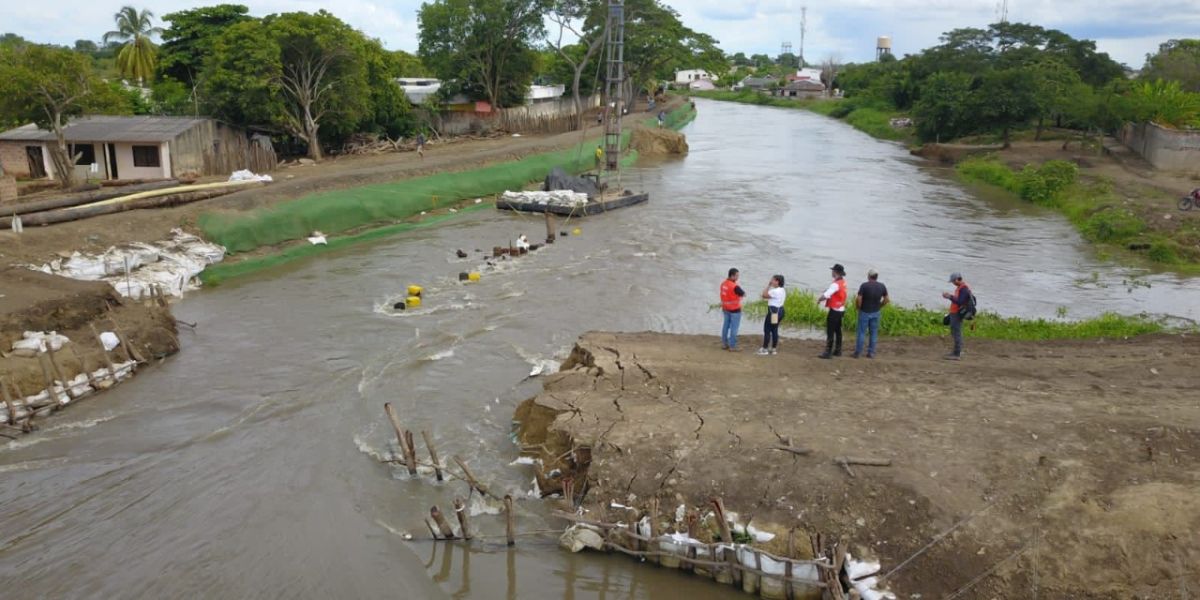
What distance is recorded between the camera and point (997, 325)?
16219 millimetres

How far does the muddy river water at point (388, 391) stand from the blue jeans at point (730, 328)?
4.10 feet

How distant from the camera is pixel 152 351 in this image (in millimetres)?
15117

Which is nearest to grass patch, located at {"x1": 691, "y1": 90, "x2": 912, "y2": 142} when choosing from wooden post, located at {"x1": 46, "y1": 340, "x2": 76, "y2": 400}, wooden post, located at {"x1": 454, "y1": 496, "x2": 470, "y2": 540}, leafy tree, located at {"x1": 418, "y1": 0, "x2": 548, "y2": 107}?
leafy tree, located at {"x1": 418, "y1": 0, "x2": 548, "y2": 107}

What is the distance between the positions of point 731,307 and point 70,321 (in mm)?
11455

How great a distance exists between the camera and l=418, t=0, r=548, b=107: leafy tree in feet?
159

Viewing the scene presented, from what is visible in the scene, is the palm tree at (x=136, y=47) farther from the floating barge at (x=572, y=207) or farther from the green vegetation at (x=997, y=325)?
the green vegetation at (x=997, y=325)

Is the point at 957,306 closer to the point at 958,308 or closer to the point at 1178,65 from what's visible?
the point at 958,308

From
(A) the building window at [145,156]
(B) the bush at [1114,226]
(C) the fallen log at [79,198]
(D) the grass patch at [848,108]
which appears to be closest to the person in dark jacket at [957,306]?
(B) the bush at [1114,226]

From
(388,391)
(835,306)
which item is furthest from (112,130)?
(835,306)

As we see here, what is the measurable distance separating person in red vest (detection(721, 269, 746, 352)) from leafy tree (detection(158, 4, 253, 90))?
119 feet

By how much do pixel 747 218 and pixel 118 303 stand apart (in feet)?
67.1

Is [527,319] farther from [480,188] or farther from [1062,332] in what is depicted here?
[480,188]

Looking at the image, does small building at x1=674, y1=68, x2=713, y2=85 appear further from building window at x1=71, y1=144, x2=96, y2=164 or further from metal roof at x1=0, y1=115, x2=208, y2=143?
building window at x1=71, y1=144, x2=96, y2=164

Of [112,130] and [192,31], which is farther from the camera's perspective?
[192,31]
